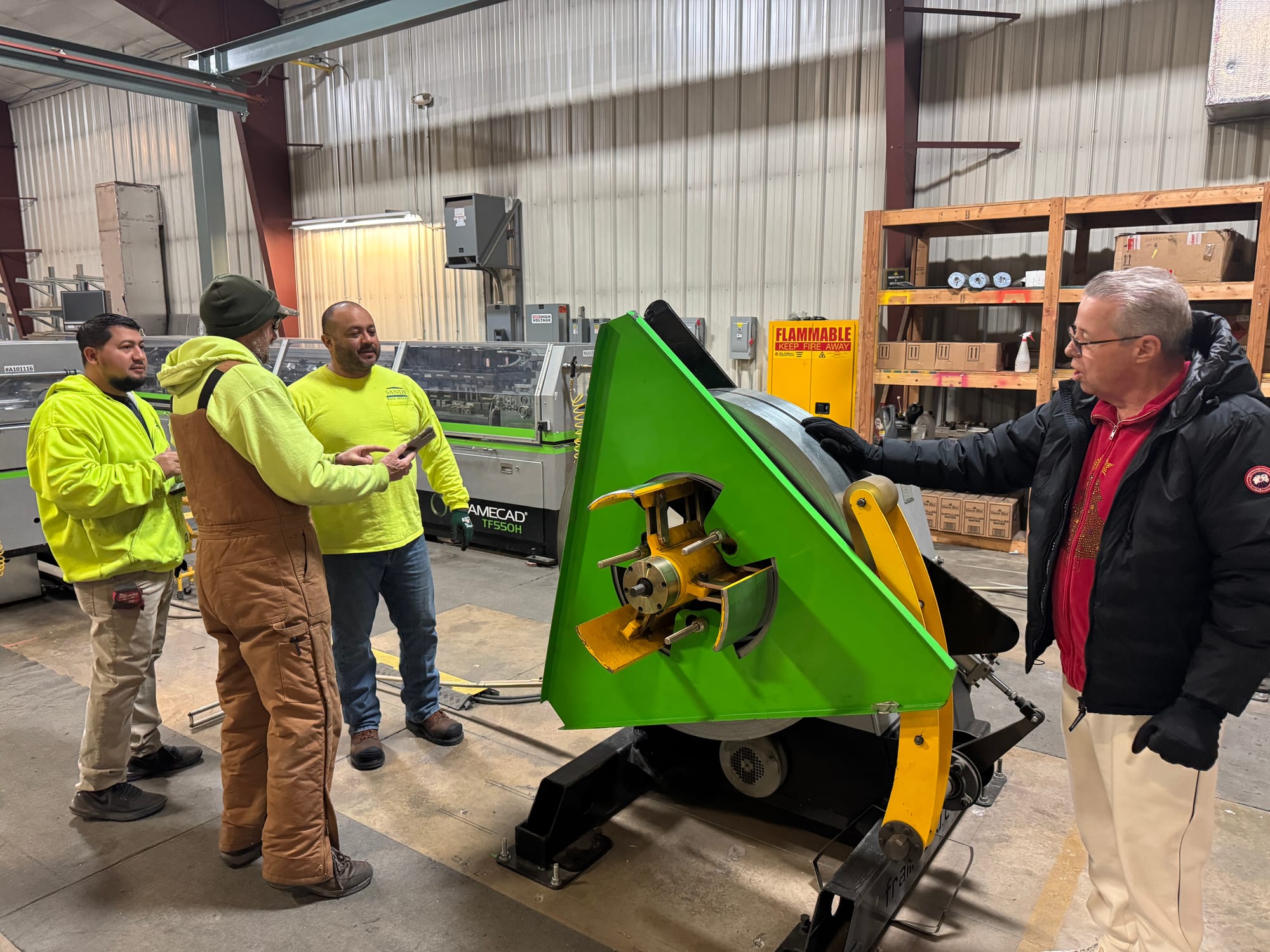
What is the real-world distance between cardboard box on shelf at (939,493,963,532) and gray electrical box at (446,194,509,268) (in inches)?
175

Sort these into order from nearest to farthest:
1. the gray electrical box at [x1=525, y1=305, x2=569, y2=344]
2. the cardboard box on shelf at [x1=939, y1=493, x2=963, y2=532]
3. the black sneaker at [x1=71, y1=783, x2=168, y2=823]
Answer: the black sneaker at [x1=71, y1=783, x2=168, y2=823] < the cardboard box on shelf at [x1=939, y1=493, x2=963, y2=532] < the gray electrical box at [x1=525, y1=305, x2=569, y2=344]

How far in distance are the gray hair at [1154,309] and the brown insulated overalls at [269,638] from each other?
185cm

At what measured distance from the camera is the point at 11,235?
493 inches

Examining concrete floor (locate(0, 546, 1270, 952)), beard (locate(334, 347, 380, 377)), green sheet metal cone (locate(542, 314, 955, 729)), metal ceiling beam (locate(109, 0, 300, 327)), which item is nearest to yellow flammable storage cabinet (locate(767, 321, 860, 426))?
concrete floor (locate(0, 546, 1270, 952))

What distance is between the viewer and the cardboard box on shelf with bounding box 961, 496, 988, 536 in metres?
5.24

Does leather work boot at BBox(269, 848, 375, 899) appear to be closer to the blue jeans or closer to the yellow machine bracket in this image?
the blue jeans

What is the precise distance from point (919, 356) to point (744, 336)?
4.97 feet

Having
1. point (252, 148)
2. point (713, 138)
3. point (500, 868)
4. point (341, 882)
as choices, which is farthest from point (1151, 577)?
point (252, 148)

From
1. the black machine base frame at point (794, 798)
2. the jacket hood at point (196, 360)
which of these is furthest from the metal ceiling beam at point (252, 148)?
the black machine base frame at point (794, 798)

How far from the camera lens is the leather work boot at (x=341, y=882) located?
2129mm

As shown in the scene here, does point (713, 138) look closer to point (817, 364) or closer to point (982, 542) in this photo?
point (817, 364)

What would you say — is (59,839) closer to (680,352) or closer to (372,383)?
(372,383)

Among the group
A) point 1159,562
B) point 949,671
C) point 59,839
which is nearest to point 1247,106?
point 1159,562

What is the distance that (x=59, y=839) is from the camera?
2408 mm
